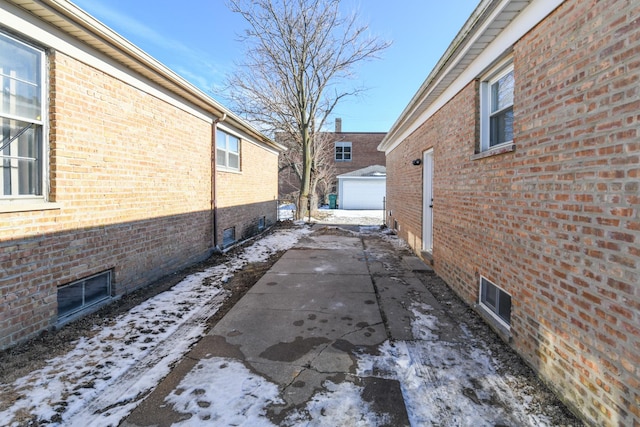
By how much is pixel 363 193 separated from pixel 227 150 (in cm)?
1680

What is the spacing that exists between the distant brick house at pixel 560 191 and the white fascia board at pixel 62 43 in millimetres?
4451

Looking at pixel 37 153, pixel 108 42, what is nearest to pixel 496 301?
pixel 37 153

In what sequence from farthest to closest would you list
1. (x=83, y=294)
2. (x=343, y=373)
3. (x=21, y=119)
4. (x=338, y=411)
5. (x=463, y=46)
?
(x=463, y=46) → (x=83, y=294) → (x=21, y=119) → (x=343, y=373) → (x=338, y=411)

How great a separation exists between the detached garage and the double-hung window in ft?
71.1

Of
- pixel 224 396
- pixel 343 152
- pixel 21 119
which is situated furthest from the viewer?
pixel 343 152

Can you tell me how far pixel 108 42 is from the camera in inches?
152

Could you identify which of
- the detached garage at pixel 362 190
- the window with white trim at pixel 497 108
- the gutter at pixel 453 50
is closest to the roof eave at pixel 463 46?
the gutter at pixel 453 50

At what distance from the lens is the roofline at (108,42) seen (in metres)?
3.10

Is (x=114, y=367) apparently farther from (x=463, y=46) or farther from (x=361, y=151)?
(x=361, y=151)

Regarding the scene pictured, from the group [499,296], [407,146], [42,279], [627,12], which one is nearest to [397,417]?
[499,296]

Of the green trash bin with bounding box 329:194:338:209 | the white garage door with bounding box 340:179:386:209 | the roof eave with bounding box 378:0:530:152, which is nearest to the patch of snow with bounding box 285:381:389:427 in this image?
the roof eave with bounding box 378:0:530:152

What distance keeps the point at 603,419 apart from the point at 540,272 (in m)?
1.03

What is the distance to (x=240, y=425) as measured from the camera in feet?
6.64

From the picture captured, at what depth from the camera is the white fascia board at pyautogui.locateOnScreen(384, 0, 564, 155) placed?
271 centimetres
